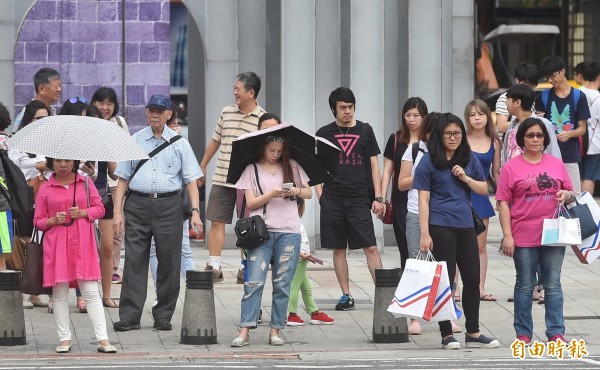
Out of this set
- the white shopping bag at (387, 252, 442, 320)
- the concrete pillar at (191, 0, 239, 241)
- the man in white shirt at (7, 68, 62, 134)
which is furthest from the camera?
the concrete pillar at (191, 0, 239, 241)

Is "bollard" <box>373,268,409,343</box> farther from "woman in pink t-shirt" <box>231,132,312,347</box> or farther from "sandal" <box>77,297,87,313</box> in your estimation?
"sandal" <box>77,297,87,313</box>

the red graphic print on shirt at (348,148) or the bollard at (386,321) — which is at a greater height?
the red graphic print on shirt at (348,148)

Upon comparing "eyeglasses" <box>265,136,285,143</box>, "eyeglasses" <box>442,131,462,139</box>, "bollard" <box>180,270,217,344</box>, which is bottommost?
"bollard" <box>180,270,217,344</box>

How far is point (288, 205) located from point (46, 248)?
1818 millimetres

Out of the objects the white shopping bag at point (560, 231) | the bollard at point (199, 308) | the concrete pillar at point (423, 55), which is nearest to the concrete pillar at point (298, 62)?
the concrete pillar at point (423, 55)

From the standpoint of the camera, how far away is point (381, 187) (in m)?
12.9

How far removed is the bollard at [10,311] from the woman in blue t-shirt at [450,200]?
3.05m

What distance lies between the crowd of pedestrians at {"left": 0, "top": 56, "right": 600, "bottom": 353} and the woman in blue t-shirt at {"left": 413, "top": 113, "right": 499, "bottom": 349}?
0.01 m

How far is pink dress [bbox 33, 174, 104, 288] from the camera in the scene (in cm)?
1105

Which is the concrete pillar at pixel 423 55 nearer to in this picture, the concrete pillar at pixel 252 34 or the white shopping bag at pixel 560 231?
the concrete pillar at pixel 252 34

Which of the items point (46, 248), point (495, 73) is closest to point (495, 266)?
point (46, 248)

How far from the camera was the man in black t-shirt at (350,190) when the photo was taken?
42.5 feet

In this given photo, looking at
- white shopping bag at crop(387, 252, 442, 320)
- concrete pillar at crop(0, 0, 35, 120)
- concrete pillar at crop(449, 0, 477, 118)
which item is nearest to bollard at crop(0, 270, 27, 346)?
white shopping bag at crop(387, 252, 442, 320)

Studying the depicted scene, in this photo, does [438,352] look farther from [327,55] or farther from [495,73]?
[495,73]
